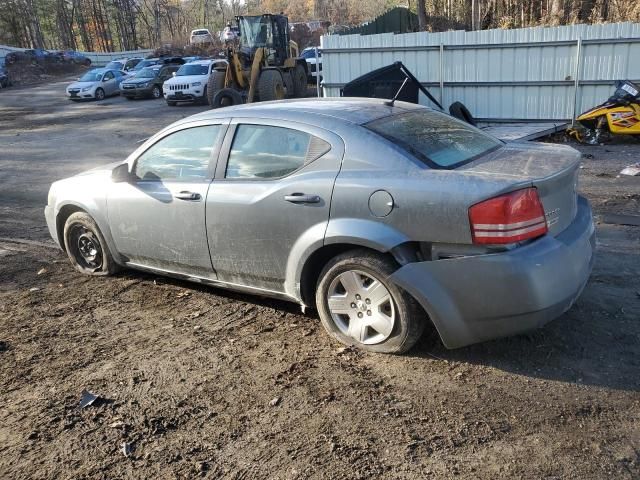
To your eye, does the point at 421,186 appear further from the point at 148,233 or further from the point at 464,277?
the point at 148,233

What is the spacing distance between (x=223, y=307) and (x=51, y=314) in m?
1.38

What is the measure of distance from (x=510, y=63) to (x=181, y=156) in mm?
9612

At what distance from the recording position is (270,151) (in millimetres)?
4141

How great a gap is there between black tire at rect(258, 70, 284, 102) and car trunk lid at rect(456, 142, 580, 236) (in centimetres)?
1664

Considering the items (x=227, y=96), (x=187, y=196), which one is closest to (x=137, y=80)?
(x=227, y=96)

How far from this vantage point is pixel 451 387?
3.42 m

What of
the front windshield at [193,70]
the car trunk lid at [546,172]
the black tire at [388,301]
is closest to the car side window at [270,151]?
the black tire at [388,301]

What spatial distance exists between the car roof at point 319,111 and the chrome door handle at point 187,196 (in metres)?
0.60

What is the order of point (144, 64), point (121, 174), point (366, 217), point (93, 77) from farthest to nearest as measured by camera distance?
1. point (144, 64)
2. point (93, 77)
3. point (121, 174)
4. point (366, 217)

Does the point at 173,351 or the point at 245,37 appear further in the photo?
the point at 245,37

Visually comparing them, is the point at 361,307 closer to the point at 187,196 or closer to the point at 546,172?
the point at 546,172

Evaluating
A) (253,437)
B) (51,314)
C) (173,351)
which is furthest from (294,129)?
(51,314)

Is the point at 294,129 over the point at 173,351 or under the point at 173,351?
over

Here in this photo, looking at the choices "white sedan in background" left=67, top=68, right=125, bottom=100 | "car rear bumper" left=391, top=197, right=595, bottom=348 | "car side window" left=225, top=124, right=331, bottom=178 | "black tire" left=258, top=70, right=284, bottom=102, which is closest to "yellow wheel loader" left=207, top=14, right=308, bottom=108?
"black tire" left=258, top=70, right=284, bottom=102
